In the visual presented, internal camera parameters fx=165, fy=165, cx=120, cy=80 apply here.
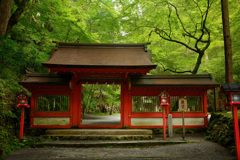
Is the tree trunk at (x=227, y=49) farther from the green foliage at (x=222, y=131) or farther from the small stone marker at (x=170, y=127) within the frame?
the small stone marker at (x=170, y=127)

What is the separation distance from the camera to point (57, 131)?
8.05 metres

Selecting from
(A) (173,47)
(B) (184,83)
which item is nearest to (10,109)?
(B) (184,83)

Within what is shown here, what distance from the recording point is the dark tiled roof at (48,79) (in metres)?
8.39

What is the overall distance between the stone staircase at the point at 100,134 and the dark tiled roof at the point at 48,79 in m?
2.38

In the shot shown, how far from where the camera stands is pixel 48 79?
876cm

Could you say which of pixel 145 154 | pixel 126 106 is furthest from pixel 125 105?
pixel 145 154

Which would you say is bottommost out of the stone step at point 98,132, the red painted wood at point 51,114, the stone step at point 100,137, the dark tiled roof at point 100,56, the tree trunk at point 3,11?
the stone step at point 100,137

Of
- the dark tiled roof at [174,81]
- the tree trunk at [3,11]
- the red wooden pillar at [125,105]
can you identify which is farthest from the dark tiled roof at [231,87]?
the tree trunk at [3,11]

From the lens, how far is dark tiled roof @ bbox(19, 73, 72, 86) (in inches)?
330

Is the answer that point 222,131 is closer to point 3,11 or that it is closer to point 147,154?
point 147,154

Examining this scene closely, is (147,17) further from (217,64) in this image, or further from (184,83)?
(217,64)

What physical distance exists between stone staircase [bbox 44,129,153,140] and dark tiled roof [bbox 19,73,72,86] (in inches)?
93.9

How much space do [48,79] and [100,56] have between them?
3.02 metres

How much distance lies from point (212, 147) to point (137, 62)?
4774 millimetres
